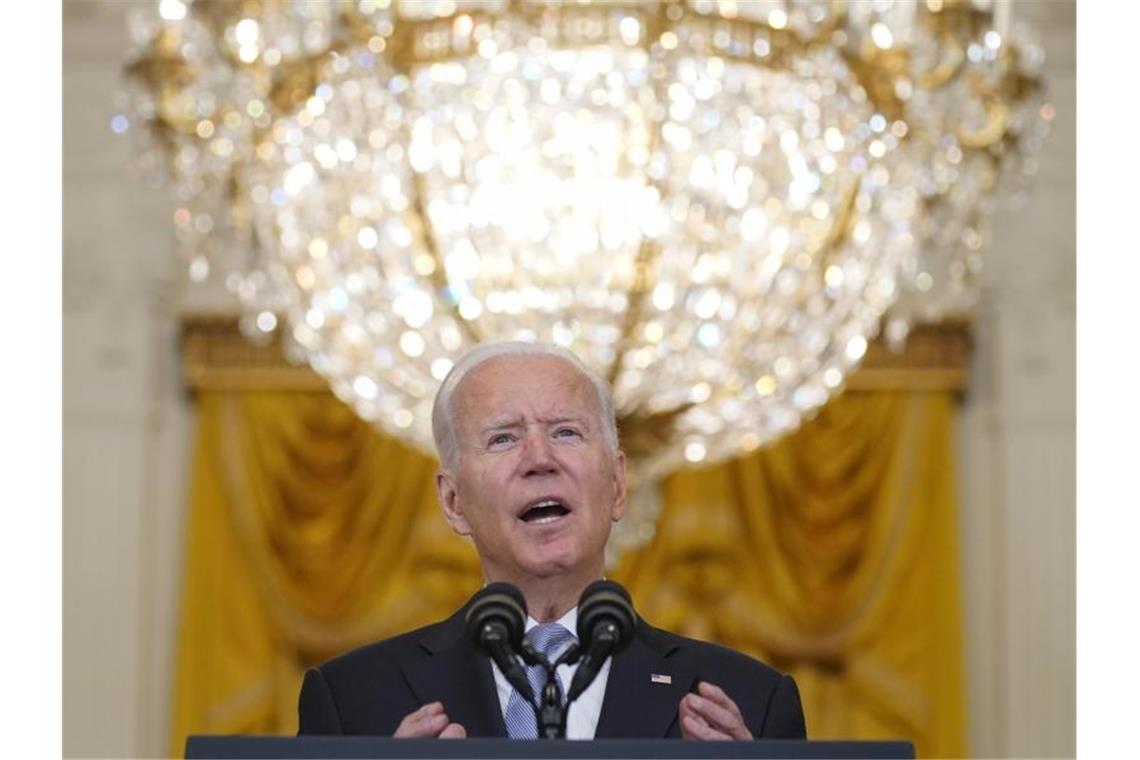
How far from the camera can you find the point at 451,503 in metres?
2.58

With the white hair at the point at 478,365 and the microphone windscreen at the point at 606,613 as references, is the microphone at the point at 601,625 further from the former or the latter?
the white hair at the point at 478,365

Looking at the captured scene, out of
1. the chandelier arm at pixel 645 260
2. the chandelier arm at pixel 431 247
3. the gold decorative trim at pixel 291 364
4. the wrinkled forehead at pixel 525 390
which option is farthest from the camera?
the gold decorative trim at pixel 291 364

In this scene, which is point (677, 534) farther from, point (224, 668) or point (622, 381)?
point (622, 381)

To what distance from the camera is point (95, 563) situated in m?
7.35

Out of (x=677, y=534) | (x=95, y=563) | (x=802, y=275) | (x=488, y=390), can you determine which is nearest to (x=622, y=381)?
(x=802, y=275)

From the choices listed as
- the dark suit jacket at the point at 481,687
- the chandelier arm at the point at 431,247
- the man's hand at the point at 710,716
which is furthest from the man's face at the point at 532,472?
the chandelier arm at the point at 431,247

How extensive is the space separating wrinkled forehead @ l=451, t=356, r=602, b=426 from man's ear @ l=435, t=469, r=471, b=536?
8 cm

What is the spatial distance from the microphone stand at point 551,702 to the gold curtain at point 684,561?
512cm

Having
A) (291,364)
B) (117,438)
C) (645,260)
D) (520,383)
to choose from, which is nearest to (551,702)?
(520,383)

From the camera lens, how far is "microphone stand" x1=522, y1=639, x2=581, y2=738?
6.73ft

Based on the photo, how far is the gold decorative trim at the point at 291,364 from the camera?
24.3 feet

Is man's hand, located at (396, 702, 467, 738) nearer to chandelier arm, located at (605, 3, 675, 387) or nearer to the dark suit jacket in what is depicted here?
the dark suit jacket

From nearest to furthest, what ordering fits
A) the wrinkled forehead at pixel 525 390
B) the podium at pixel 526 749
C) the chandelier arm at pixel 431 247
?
the podium at pixel 526 749
the wrinkled forehead at pixel 525 390
the chandelier arm at pixel 431 247

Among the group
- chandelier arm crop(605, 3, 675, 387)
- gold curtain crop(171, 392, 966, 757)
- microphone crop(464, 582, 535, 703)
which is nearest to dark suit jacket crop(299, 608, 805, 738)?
microphone crop(464, 582, 535, 703)
